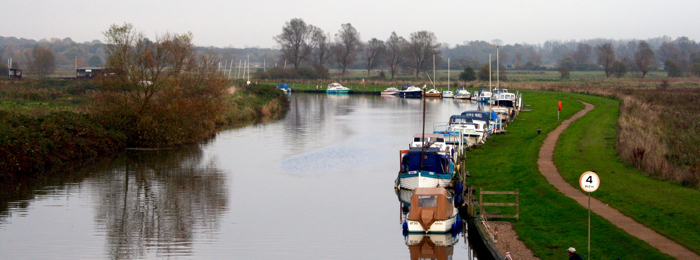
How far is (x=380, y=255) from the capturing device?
22547 millimetres

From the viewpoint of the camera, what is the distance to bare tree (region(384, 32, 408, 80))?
16712cm

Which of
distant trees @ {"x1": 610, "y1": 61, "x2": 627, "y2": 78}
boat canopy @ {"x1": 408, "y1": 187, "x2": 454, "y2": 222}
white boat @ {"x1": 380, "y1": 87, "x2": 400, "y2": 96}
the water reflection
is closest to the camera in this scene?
the water reflection

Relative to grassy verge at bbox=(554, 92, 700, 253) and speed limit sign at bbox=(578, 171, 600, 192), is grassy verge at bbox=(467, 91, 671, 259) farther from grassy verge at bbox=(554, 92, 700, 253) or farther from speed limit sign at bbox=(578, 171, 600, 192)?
speed limit sign at bbox=(578, 171, 600, 192)

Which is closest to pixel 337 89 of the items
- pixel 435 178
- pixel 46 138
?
pixel 46 138

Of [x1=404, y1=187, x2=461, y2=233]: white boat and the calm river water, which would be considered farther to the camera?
[x1=404, y1=187, x2=461, y2=233]: white boat

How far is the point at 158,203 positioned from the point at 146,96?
1829cm

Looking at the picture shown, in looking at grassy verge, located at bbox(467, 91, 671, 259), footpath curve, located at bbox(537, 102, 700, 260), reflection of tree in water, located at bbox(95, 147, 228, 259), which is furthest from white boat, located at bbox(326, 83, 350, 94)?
footpath curve, located at bbox(537, 102, 700, 260)

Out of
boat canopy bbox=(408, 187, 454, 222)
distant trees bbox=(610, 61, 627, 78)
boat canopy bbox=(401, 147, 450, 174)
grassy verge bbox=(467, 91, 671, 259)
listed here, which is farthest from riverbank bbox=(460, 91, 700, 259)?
distant trees bbox=(610, 61, 627, 78)

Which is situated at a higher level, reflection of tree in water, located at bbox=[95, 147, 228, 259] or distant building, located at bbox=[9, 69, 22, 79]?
distant building, located at bbox=[9, 69, 22, 79]

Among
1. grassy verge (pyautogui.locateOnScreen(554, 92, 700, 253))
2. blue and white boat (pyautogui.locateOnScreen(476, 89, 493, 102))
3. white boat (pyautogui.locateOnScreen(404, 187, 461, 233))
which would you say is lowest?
white boat (pyautogui.locateOnScreen(404, 187, 461, 233))

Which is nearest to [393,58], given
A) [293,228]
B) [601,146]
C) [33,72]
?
[33,72]

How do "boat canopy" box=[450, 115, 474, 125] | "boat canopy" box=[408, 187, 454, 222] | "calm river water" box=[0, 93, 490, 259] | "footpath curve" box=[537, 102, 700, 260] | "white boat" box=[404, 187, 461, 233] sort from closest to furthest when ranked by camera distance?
"footpath curve" box=[537, 102, 700, 260], "calm river water" box=[0, 93, 490, 259], "white boat" box=[404, 187, 461, 233], "boat canopy" box=[408, 187, 454, 222], "boat canopy" box=[450, 115, 474, 125]

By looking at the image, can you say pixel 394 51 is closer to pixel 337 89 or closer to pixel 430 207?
pixel 337 89

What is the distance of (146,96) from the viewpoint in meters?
46.9
